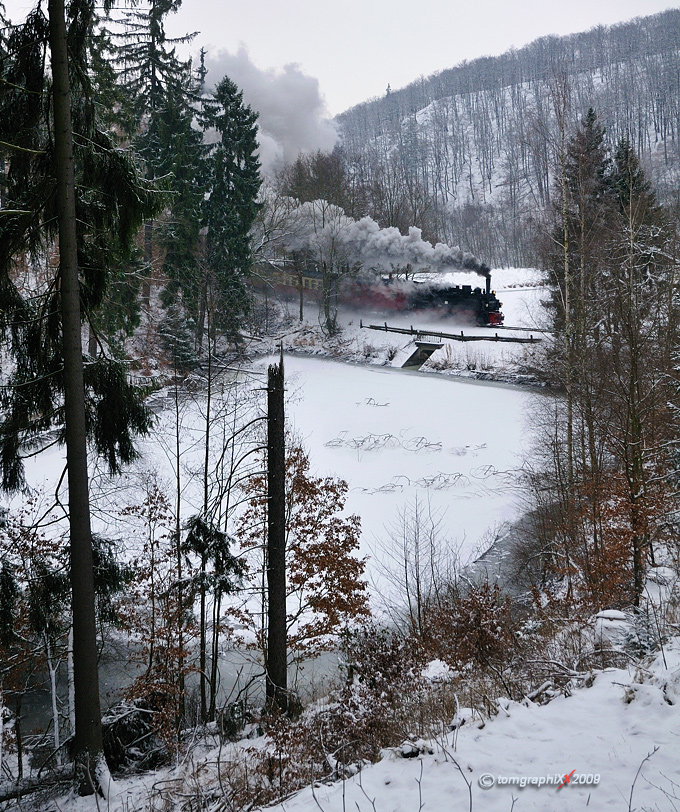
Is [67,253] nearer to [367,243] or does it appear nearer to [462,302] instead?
[462,302]

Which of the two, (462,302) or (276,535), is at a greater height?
(462,302)

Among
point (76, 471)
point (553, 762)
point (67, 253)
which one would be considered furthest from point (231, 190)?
point (553, 762)

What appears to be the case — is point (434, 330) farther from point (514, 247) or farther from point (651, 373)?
point (514, 247)

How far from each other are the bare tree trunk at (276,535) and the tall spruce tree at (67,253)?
119 inches

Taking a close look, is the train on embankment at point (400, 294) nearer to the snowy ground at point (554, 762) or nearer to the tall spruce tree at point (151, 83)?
the tall spruce tree at point (151, 83)

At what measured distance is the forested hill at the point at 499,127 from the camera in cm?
6725

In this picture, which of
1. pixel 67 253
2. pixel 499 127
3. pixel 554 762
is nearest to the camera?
pixel 554 762

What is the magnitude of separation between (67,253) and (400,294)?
30.9 metres

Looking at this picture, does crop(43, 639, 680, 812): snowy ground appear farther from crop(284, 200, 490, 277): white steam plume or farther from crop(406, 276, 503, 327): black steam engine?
crop(284, 200, 490, 277): white steam plume

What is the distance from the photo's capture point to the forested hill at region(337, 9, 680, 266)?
67250mm

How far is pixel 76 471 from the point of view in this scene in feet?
17.7

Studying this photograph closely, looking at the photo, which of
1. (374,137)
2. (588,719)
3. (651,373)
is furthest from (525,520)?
(374,137)

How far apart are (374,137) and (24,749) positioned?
12626 centimetres

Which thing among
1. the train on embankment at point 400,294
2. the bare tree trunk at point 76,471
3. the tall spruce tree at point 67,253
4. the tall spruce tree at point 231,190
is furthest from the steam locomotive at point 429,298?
the bare tree trunk at point 76,471
